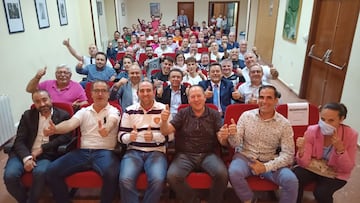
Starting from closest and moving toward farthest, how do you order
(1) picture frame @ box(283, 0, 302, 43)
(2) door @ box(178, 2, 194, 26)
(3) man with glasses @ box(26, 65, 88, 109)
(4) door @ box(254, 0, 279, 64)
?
(3) man with glasses @ box(26, 65, 88, 109)
(1) picture frame @ box(283, 0, 302, 43)
(4) door @ box(254, 0, 279, 64)
(2) door @ box(178, 2, 194, 26)

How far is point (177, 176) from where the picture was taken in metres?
1.93

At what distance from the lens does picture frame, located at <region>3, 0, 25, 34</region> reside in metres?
3.39

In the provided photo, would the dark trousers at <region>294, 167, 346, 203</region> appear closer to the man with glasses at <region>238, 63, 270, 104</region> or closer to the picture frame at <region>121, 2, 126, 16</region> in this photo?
the man with glasses at <region>238, 63, 270, 104</region>

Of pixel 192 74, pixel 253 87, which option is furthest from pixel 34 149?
pixel 253 87

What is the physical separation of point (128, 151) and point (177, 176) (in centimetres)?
49

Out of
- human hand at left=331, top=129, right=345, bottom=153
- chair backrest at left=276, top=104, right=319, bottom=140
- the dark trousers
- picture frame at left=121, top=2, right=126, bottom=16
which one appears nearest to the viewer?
human hand at left=331, top=129, right=345, bottom=153

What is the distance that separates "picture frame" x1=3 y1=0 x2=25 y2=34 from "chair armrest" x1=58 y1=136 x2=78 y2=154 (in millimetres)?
2183

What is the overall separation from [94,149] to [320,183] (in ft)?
5.86

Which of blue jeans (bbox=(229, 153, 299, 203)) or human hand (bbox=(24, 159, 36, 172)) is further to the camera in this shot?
human hand (bbox=(24, 159, 36, 172))

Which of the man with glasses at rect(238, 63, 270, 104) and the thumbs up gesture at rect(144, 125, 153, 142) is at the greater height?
the man with glasses at rect(238, 63, 270, 104)

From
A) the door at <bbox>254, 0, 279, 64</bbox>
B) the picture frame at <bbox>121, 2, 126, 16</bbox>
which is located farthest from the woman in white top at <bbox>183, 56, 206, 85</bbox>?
the picture frame at <bbox>121, 2, 126, 16</bbox>

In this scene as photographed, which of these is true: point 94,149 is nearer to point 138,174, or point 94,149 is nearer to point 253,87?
point 138,174

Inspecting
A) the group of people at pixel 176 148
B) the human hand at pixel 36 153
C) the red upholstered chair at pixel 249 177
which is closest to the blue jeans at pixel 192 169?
the group of people at pixel 176 148

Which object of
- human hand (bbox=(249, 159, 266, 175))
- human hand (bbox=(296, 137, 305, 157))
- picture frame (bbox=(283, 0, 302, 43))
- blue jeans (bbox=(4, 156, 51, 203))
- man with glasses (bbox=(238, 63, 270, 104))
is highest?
picture frame (bbox=(283, 0, 302, 43))
